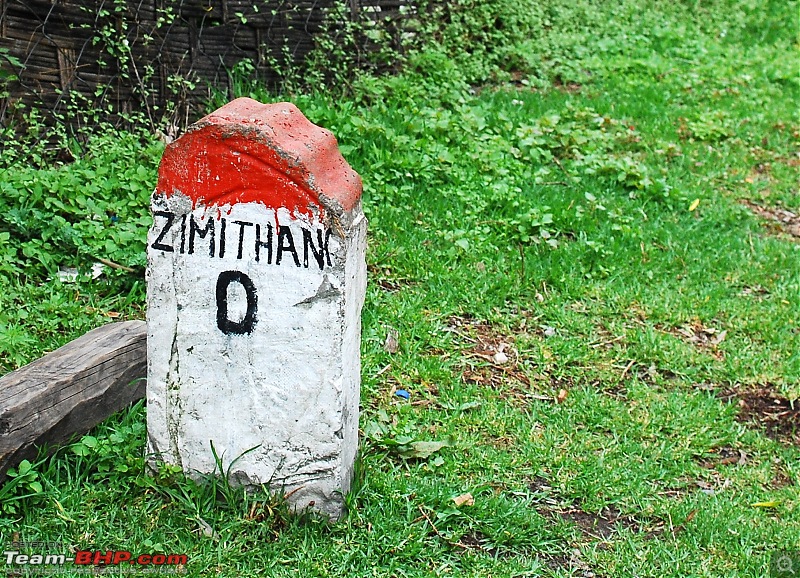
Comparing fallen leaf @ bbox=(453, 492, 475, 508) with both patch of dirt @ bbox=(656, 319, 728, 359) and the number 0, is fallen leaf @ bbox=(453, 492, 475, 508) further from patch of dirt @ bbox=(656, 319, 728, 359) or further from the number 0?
patch of dirt @ bbox=(656, 319, 728, 359)

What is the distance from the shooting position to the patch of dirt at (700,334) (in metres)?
4.74

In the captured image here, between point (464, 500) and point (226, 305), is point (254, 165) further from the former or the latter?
point (464, 500)

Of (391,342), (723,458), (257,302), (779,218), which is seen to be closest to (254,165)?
(257,302)

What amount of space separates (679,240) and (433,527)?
10.4ft

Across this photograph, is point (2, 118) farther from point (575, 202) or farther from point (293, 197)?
point (575, 202)

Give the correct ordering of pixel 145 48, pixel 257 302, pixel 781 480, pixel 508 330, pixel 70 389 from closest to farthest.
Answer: pixel 257 302
pixel 70 389
pixel 781 480
pixel 508 330
pixel 145 48

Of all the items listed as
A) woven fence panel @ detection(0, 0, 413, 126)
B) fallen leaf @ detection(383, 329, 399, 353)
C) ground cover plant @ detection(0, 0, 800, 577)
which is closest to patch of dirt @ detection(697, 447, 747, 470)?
ground cover plant @ detection(0, 0, 800, 577)

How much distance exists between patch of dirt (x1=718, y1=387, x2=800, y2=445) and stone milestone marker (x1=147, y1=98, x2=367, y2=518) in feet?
6.95

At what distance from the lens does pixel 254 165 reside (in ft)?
9.02

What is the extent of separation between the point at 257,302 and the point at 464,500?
1.11 metres

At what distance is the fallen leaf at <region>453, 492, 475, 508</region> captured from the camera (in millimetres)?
3290

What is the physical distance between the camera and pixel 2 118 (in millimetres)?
4969

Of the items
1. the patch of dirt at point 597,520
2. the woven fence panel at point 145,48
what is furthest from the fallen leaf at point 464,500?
the woven fence panel at point 145,48

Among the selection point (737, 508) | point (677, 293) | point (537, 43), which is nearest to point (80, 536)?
point (737, 508)
